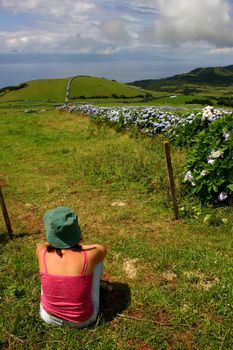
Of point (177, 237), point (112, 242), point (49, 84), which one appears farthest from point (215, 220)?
point (49, 84)

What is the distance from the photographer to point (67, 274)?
190 inches

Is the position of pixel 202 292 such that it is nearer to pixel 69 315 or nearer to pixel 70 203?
pixel 69 315

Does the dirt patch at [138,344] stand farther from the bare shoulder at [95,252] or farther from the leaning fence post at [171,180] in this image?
the leaning fence post at [171,180]

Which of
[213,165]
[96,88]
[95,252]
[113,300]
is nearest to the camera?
[95,252]

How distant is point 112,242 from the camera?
289 inches

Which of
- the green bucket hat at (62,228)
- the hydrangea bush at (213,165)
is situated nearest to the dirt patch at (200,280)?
the green bucket hat at (62,228)

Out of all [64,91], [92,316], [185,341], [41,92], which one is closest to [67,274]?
[92,316]

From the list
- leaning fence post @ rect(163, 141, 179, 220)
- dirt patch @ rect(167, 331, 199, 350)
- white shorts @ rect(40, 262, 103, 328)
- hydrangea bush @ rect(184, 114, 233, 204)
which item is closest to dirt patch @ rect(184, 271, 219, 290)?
dirt patch @ rect(167, 331, 199, 350)

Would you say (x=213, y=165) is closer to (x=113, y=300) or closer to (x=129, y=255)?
(x=129, y=255)

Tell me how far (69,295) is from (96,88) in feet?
336

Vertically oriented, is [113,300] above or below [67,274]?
below

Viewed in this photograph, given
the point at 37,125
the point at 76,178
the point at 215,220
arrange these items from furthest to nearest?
the point at 37,125
the point at 76,178
the point at 215,220

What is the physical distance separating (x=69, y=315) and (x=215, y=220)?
4.08 meters

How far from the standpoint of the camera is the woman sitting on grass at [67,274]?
15.7 ft
